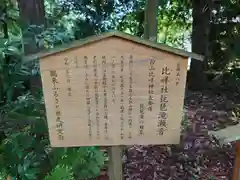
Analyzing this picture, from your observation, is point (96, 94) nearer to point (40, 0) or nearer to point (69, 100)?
point (69, 100)

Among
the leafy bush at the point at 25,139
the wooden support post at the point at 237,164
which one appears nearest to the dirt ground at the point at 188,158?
the leafy bush at the point at 25,139

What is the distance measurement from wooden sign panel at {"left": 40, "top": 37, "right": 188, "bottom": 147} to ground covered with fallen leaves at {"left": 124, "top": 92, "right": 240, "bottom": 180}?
132cm

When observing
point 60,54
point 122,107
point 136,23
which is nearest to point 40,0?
point 60,54

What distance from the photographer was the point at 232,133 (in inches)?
66.0

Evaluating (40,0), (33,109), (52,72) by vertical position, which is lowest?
(33,109)

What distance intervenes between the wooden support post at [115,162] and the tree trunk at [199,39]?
3.58 metres

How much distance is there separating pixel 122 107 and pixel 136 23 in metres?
4.03

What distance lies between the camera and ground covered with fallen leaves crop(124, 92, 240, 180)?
309cm

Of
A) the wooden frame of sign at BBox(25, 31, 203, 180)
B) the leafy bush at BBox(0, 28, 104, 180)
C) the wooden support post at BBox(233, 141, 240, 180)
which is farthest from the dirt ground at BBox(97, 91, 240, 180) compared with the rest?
the wooden frame of sign at BBox(25, 31, 203, 180)

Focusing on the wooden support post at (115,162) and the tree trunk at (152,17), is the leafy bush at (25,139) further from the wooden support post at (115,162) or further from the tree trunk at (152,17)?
the tree trunk at (152,17)

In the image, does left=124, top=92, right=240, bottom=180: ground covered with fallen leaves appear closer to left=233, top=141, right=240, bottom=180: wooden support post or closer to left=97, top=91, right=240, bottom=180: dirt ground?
left=97, top=91, right=240, bottom=180: dirt ground

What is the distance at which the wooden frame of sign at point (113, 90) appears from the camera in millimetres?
1716

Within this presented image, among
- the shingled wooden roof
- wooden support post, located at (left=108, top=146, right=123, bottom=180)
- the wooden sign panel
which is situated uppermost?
the shingled wooden roof

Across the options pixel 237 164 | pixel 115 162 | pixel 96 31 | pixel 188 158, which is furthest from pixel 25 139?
pixel 96 31
